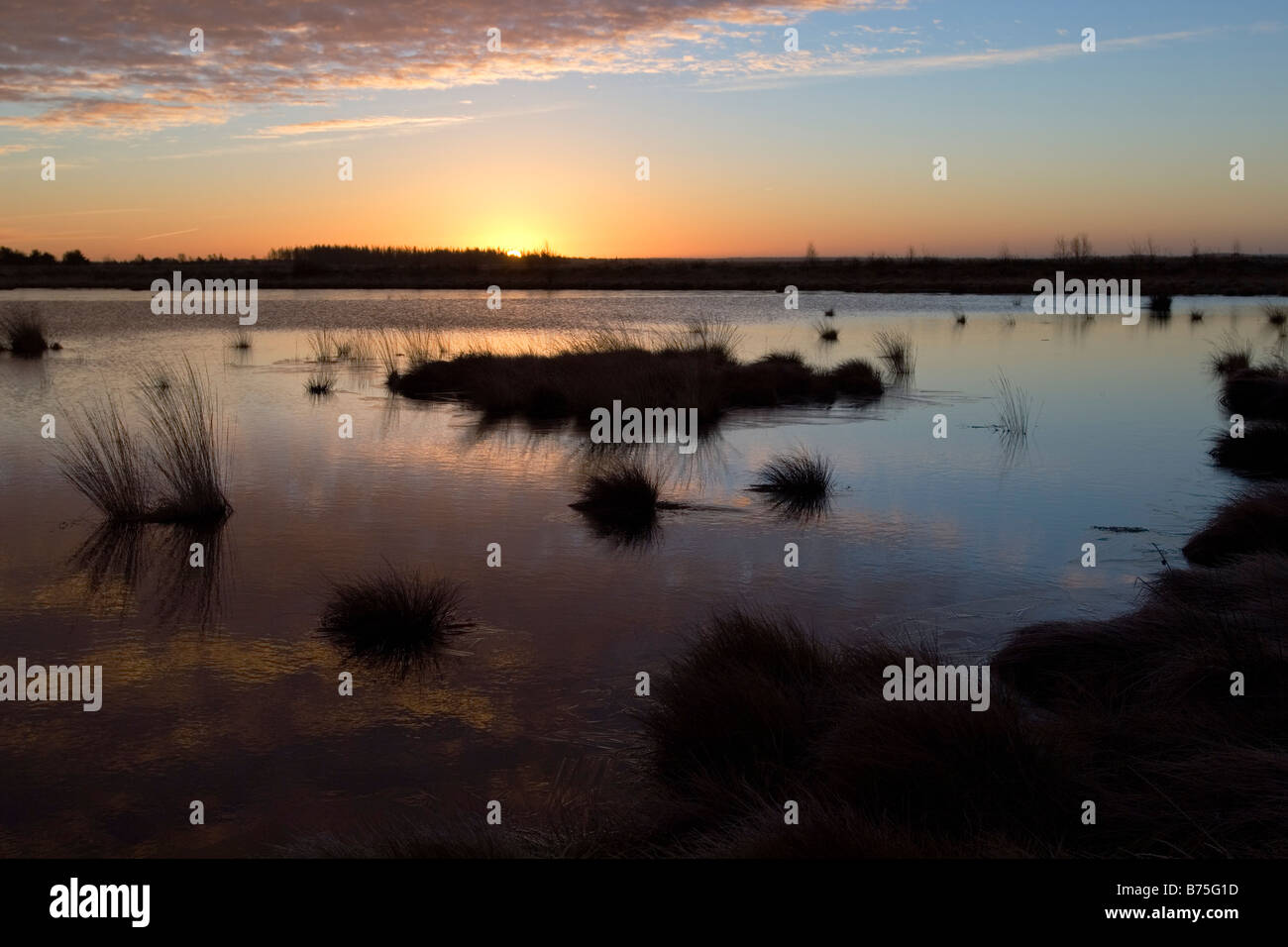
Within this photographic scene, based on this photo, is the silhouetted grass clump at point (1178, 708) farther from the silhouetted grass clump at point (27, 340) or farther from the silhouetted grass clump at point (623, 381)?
the silhouetted grass clump at point (27, 340)

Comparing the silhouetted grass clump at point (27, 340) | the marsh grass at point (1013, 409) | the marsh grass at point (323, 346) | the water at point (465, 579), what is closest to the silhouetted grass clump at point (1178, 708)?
the water at point (465, 579)

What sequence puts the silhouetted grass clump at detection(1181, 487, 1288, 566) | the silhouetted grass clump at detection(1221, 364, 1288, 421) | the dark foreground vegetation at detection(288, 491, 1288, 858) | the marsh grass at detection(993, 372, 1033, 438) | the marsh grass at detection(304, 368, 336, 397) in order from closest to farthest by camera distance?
1. the dark foreground vegetation at detection(288, 491, 1288, 858)
2. the silhouetted grass clump at detection(1181, 487, 1288, 566)
3. the marsh grass at detection(993, 372, 1033, 438)
4. the silhouetted grass clump at detection(1221, 364, 1288, 421)
5. the marsh grass at detection(304, 368, 336, 397)

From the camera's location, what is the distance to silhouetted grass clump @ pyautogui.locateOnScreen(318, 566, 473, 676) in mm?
6258

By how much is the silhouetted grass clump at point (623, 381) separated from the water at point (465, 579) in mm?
958

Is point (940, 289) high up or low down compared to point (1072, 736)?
up

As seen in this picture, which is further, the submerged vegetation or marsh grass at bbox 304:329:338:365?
marsh grass at bbox 304:329:338:365

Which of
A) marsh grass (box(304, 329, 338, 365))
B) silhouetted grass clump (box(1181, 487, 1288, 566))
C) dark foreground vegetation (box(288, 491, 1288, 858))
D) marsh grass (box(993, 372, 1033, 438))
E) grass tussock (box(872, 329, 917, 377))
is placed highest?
marsh grass (box(304, 329, 338, 365))

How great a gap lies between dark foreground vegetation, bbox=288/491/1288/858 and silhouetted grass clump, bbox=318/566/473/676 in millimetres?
1632

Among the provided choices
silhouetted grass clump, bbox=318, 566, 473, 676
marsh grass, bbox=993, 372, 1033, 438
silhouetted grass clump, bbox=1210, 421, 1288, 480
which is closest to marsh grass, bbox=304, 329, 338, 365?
marsh grass, bbox=993, 372, 1033, 438

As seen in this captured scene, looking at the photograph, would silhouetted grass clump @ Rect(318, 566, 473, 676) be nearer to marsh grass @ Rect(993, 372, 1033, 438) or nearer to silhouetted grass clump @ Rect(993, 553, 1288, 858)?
silhouetted grass clump @ Rect(993, 553, 1288, 858)
